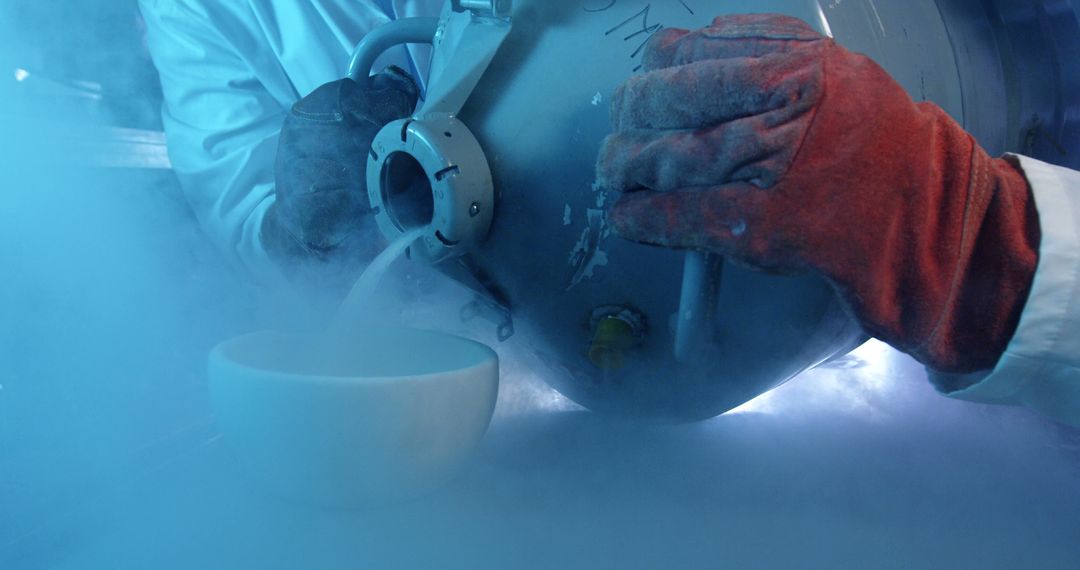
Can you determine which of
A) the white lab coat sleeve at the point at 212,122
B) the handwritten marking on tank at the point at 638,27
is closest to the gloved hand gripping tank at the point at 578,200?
the handwritten marking on tank at the point at 638,27

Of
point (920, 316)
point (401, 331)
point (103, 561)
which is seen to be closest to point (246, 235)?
point (401, 331)

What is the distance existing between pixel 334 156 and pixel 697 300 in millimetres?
411

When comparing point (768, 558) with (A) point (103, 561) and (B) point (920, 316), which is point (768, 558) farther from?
(A) point (103, 561)

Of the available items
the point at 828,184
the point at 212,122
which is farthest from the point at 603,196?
the point at 212,122

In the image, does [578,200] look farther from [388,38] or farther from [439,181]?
[388,38]

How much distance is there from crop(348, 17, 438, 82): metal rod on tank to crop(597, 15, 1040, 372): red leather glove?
263mm

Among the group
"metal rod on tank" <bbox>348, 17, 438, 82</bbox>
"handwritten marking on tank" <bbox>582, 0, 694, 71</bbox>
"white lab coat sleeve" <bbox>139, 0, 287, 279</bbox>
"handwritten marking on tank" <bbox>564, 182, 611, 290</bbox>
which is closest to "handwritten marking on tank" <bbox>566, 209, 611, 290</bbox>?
"handwritten marking on tank" <bbox>564, 182, 611, 290</bbox>

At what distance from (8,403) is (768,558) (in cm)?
63

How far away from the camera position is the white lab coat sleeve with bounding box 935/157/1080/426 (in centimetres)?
39

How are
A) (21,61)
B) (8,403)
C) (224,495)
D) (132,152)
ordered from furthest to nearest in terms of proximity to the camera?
(132,152)
(21,61)
(8,403)
(224,495)

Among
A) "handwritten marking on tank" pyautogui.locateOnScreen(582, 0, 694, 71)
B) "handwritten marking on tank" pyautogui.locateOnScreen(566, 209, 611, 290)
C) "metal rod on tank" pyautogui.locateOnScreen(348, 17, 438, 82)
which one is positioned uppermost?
"handwritten marking on tank" pyautogui.locateOnScreen(582, 0, 694, 71)

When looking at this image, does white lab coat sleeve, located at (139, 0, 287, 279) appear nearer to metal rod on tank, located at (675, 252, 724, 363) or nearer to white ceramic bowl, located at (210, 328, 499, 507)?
white ceramic bowl, located at (210, 328, 499, 507)

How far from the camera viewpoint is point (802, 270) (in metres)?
0.37

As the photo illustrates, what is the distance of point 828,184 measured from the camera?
1.16 ft
